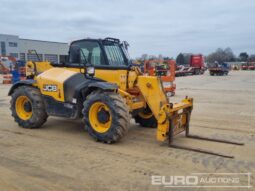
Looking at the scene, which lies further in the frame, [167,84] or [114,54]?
[167,84]

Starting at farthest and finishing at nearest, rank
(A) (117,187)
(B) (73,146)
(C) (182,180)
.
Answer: (B) (73,146)
(C) (182,180)
(A) (117,187)

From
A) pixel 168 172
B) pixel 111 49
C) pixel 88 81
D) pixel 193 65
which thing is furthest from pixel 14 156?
pixel 193 65

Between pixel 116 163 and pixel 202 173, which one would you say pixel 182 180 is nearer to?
pixel 202 173

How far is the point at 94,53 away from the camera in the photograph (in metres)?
7.23

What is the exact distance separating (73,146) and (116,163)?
1382mm

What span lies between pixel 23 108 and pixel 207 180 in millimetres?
5315

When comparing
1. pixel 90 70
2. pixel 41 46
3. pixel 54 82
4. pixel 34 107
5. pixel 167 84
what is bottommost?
pixel 34 107

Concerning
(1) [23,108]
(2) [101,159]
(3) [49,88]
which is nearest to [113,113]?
(2) [101,159]

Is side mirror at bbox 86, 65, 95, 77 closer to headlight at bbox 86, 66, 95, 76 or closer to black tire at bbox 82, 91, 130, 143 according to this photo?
headlight at bbox 86, 66, 95, 76

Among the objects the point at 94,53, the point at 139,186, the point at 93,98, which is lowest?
the point at 139,186

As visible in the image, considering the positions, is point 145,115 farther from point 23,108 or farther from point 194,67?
point 194,67

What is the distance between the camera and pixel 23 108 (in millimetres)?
7926

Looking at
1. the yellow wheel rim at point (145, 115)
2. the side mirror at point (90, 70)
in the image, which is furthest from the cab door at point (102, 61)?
the yellow wheel rim at point (145, 115)

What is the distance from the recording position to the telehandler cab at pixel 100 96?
241 inches
